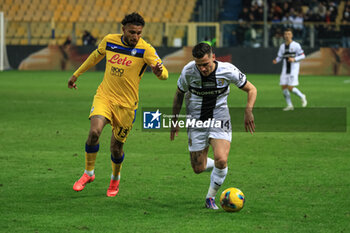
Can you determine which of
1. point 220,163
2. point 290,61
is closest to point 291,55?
point 290,61

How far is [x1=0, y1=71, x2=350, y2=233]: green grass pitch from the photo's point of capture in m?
6.76

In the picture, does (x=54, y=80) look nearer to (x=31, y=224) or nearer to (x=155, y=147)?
(x=155, y=147)

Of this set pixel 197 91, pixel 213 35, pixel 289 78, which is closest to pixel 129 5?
pixel 213 35

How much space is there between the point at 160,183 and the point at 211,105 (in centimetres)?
161

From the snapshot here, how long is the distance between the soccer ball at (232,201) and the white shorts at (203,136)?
2.14ft

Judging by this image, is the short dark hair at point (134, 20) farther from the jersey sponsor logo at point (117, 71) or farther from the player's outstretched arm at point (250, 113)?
the player's outstretched arm at point (250, 113)

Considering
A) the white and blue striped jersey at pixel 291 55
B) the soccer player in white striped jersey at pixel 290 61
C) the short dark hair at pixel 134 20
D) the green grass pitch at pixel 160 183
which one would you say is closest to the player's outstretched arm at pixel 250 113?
the green grass pitch at pixel 160 183

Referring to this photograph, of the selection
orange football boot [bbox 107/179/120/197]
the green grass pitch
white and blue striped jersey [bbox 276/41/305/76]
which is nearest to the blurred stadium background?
white and blue striped jersey [bbox 276/41/305/76]

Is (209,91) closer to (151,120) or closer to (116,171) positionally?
(116,171)

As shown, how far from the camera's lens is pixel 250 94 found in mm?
7492

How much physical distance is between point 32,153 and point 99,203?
12.2 feet

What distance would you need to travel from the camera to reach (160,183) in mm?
8781

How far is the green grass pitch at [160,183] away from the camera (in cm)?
676

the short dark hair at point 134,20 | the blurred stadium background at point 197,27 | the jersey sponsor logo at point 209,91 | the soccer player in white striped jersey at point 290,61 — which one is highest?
the short dark hair at point 134,20
